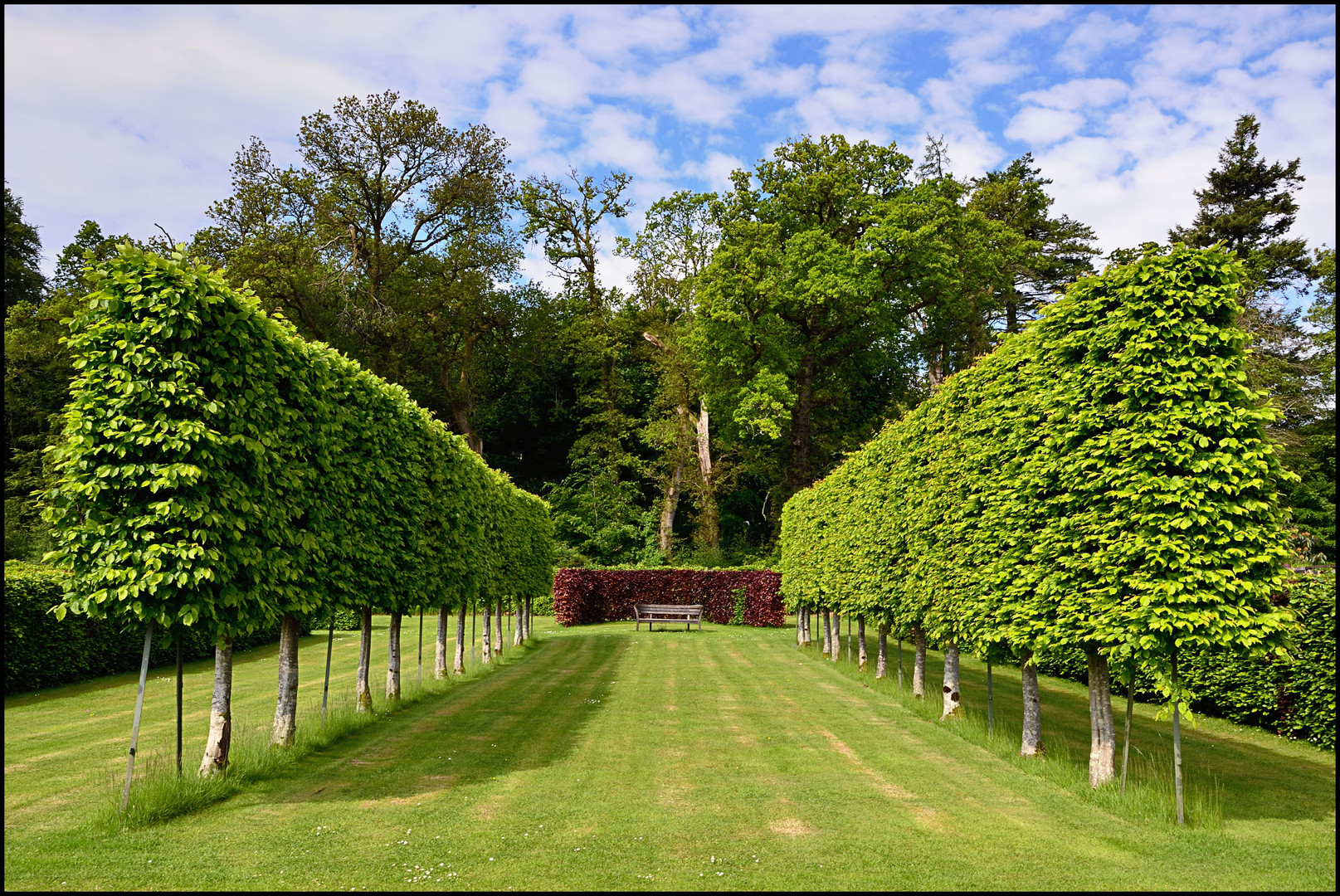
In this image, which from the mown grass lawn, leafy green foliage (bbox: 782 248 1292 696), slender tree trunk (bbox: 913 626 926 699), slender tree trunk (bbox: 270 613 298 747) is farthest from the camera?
slender tree trunk (bbox: 913 626 926 699)

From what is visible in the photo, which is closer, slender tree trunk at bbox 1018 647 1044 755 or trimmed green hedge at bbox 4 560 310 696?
slender tree trunk at bbox 1018 647 1044 755

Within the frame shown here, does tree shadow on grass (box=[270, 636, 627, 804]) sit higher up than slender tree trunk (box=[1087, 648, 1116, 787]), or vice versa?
slender tree trunk (box=[1087, 648, 1116, 787])

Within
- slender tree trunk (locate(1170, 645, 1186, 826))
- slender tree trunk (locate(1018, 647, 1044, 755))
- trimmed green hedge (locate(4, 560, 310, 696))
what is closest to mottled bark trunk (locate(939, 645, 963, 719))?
slender tree trunk (locate(1018, 647, 1044, 755))

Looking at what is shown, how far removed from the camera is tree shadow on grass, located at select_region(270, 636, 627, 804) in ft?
28.3

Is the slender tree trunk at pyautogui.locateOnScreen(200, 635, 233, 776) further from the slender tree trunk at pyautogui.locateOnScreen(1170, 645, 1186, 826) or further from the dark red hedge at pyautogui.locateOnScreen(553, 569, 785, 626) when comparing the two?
the dark red hedge at pyautogui.locateOnScreen(553, 569, 785, 626)

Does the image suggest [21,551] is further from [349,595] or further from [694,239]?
[694,239]

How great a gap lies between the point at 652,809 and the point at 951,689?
7.32 m

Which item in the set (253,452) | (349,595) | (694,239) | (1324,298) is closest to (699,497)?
(694,239)

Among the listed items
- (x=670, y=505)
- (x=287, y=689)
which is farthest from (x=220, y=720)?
(x=670, y=505)

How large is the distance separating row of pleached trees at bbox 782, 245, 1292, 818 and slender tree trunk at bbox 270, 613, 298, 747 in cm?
861

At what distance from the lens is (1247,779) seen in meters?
9.54

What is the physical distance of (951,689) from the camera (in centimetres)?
1332

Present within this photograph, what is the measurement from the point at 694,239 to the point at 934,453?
3438 centimetres

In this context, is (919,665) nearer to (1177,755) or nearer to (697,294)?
(1177,755)
